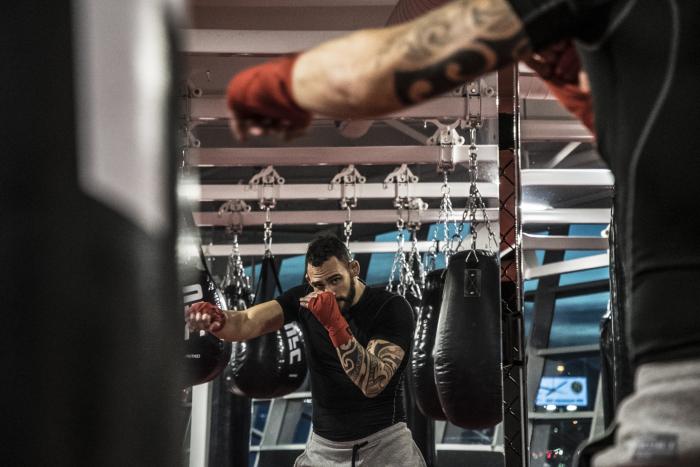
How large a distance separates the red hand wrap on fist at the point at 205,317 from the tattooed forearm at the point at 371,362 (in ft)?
2.18

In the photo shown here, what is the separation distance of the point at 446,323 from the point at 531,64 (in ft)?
9.63

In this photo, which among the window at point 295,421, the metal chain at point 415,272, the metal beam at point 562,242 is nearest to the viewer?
the metal chain at point 415,272

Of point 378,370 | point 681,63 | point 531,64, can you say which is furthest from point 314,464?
point 681,63

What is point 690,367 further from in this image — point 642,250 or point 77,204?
A: point 77,204

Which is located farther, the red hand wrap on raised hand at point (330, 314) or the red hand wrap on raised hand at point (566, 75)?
the red hand wrap on raised hand at point (330, 314)

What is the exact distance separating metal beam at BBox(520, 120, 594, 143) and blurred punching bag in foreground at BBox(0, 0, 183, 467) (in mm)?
5161

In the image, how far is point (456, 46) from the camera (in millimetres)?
1351

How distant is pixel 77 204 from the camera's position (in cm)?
94

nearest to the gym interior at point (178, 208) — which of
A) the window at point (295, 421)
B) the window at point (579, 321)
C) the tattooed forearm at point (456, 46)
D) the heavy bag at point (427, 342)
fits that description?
the tattooed forearm at point (456, 46)

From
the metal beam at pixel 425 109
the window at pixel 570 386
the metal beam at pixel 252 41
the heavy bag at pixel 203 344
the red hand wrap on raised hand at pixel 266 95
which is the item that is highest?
the metal beam at pixel 252 41

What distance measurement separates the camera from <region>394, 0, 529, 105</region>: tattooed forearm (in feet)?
4.38

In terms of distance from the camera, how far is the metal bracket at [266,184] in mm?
6648

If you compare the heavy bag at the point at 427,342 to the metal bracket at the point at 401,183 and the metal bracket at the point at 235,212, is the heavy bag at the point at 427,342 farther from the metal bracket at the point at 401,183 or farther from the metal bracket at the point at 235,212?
the metal bracket at the point at 235,212

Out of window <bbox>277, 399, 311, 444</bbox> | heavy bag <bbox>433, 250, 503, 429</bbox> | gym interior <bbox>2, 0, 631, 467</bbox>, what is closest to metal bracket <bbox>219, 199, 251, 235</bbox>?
gym interior <bbox>2, 0, 631, 467</bbox>
